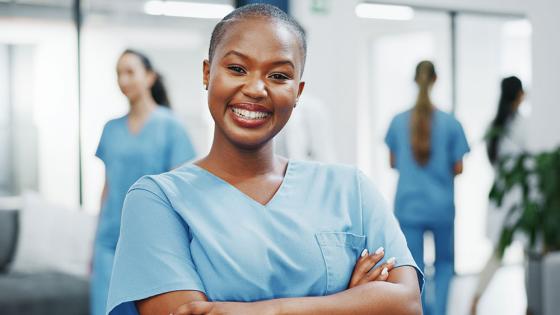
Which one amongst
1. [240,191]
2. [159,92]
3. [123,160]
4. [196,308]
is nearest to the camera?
[196,308]

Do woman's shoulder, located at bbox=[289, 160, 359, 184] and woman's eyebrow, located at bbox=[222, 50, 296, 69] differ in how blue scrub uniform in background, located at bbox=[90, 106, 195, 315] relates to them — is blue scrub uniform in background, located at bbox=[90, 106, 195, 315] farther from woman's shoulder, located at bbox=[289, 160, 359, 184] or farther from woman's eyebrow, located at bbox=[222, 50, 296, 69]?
woman's eyebrow, located at bbox=[222, 50, 296, 69]

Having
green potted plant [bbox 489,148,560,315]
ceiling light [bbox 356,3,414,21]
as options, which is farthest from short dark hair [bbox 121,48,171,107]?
ceiling light [bbox 356,3,414,21]

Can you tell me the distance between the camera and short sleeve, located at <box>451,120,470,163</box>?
3861mm

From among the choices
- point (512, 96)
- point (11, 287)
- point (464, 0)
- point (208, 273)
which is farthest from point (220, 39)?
point (464, 0)

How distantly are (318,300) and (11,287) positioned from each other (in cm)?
322

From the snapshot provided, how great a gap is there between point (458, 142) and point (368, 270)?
9.09 feet

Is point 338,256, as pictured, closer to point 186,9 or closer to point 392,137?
point 392,137

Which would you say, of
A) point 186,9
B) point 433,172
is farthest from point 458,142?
point 186,9

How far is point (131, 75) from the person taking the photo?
3201 millimetres

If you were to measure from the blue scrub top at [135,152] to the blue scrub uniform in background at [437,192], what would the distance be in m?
1.24

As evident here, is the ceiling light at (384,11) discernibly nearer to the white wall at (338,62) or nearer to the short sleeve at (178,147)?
the white wall at (338,62)

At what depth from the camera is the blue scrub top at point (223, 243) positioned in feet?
3.69

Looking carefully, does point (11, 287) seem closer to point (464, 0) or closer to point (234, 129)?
point (234, 129)

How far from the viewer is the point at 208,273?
113cm
